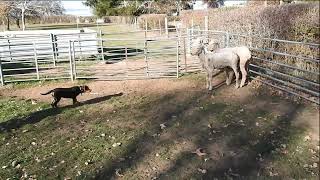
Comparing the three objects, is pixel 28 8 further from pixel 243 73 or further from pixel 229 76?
pixel 243 73

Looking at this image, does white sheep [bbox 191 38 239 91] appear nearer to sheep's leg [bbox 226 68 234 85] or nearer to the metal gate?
sheep's leg [bbox 226 68 234 85]

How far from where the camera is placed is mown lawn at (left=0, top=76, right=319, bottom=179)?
4969 mm

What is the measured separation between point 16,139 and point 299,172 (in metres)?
4.63

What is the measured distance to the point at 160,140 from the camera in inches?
236

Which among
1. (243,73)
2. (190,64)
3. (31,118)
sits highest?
(243,73)

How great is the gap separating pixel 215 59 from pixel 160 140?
335cm

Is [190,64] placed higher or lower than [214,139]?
higher

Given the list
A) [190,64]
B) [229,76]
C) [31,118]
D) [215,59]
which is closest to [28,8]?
[190,64]

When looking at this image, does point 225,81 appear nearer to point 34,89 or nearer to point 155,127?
point 155,127

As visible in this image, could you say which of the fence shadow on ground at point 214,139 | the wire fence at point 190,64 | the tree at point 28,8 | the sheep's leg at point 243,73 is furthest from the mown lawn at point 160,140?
the tree at point 28,8

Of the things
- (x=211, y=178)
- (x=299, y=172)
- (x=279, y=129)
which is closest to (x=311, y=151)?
(x=299, y=172)

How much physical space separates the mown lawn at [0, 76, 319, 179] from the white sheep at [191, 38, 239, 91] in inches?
26.4

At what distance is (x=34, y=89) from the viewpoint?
10.3 m

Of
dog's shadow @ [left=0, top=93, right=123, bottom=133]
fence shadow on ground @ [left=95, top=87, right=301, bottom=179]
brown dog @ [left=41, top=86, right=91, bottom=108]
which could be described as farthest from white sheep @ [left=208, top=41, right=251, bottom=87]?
brown dog @ [left=41, top=86, right=91, bottom=108]
